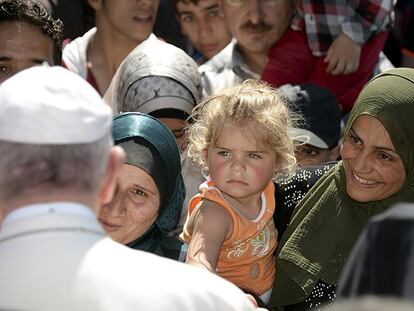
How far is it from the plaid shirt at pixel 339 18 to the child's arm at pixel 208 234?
2188mm

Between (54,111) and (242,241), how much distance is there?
1.75m

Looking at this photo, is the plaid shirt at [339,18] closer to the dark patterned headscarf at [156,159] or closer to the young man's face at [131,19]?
the young man's face at [131,19]

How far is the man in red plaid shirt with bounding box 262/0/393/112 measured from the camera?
577 cm

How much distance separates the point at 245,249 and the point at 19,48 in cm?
144

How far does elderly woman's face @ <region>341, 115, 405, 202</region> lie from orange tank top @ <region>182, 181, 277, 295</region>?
0.37m

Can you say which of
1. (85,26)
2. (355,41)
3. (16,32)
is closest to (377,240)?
(16,32)

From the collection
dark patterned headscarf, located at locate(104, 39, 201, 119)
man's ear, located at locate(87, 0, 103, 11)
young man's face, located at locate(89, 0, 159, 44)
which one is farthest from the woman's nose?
man's ear, located at locate(87, 0, 103, 11)

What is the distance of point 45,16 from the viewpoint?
15.5 ft

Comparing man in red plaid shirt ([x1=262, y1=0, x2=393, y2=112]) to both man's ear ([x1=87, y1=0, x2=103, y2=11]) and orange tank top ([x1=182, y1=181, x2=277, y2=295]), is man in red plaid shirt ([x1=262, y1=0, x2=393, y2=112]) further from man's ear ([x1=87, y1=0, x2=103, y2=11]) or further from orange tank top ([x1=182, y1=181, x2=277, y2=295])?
orange tank top ([x1=182, y1=181, x2=277, y2=295])

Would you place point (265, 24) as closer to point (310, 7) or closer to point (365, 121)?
point (310, 7)

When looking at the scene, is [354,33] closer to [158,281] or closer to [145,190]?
[145,190]

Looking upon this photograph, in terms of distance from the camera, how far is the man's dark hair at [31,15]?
464 centimetres

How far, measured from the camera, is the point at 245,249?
393 cm

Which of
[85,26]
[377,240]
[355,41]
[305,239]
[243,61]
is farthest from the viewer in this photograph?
[85,26]
